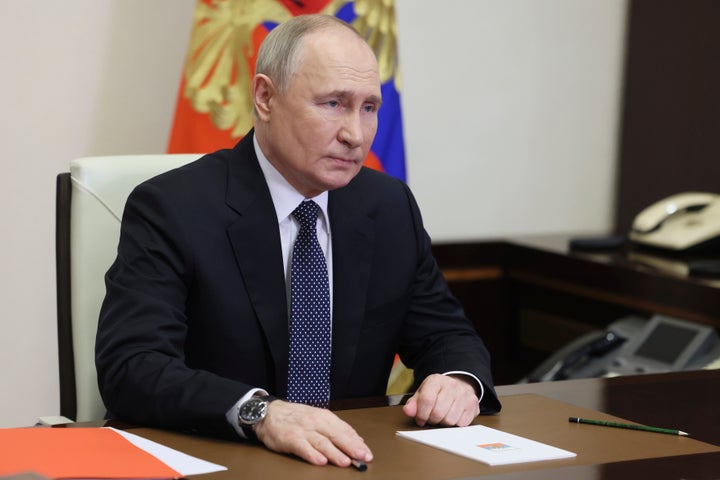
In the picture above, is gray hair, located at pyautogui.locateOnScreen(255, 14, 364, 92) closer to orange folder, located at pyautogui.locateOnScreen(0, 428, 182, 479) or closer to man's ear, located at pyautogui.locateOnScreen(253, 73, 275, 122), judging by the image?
man's ear, located at pyautogui.locateOnScreen(253, 73, 275, 122)

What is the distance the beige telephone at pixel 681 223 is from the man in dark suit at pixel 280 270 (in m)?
1.59

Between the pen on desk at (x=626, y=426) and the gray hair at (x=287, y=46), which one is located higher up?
the gray hair at (x=287, y=46)

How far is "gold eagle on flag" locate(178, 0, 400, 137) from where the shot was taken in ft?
10.4

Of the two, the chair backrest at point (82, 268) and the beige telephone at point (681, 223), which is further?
the beige telephone at point (681, 223)

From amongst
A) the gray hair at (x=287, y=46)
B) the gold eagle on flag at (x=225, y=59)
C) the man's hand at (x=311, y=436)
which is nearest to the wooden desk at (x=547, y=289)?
the gold eagle on flag at (x=225, y=59)

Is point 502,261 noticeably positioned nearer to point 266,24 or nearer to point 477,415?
point 266,24

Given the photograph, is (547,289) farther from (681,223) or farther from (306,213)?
(306,213)

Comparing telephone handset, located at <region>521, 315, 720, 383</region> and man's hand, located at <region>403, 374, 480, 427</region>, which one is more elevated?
man's hand, located at <region>403, 374, 480, 427</region>

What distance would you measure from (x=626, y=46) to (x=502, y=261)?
1.08 metres

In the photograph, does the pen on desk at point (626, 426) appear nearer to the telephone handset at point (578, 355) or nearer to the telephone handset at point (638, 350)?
the telephone handset at point (638, 350)

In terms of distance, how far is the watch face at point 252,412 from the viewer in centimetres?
154

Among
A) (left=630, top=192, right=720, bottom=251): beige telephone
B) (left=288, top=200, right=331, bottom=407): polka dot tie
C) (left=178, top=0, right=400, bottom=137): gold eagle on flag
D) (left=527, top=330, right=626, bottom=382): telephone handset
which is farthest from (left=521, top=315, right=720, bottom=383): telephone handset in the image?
(left=288, top=200, right=331, bottom=407): polka dot tie

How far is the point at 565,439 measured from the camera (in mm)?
1600

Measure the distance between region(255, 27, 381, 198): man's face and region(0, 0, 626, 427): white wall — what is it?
1.54 meters
